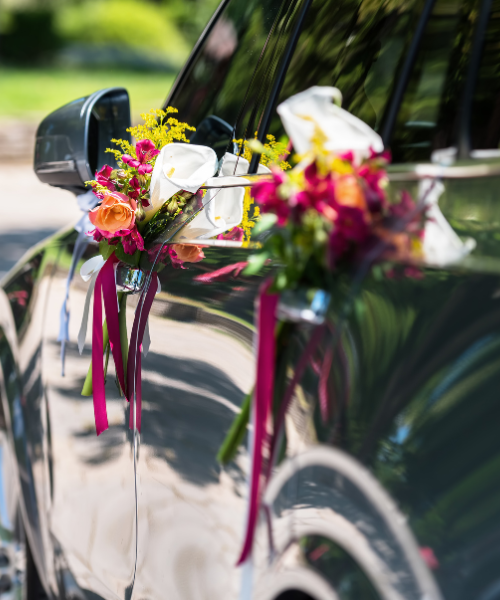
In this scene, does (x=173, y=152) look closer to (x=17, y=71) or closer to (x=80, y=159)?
(x=80, y=159)

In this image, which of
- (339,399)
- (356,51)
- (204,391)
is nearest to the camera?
(339,399)

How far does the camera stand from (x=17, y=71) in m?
22.6

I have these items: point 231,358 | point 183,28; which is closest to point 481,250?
point 231,358

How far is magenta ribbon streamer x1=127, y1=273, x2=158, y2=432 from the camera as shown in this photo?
1686 millimetres

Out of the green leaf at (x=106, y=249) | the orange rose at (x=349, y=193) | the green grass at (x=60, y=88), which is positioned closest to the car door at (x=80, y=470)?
the green leaf at (x=106, y=249)

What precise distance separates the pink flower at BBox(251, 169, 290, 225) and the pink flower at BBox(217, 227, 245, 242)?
0.31 metres

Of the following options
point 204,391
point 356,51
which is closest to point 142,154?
point 356,51

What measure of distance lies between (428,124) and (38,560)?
70.7 inches

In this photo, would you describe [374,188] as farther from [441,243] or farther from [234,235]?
[234,235]

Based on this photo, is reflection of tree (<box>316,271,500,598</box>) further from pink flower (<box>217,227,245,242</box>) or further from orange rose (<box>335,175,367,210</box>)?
pink flower (<box>217,227,245,242</box>)

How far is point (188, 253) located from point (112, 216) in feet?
0.88

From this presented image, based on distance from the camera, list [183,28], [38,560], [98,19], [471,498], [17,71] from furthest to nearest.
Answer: [183,28]
[98,19]
[17,71]
[38,560]
[471,498]

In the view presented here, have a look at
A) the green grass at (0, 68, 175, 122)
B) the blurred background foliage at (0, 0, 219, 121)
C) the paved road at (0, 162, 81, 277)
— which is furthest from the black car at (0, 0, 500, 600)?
the blurred background foliage at (0, 0, 219, 121)

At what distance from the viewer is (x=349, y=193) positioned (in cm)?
102
